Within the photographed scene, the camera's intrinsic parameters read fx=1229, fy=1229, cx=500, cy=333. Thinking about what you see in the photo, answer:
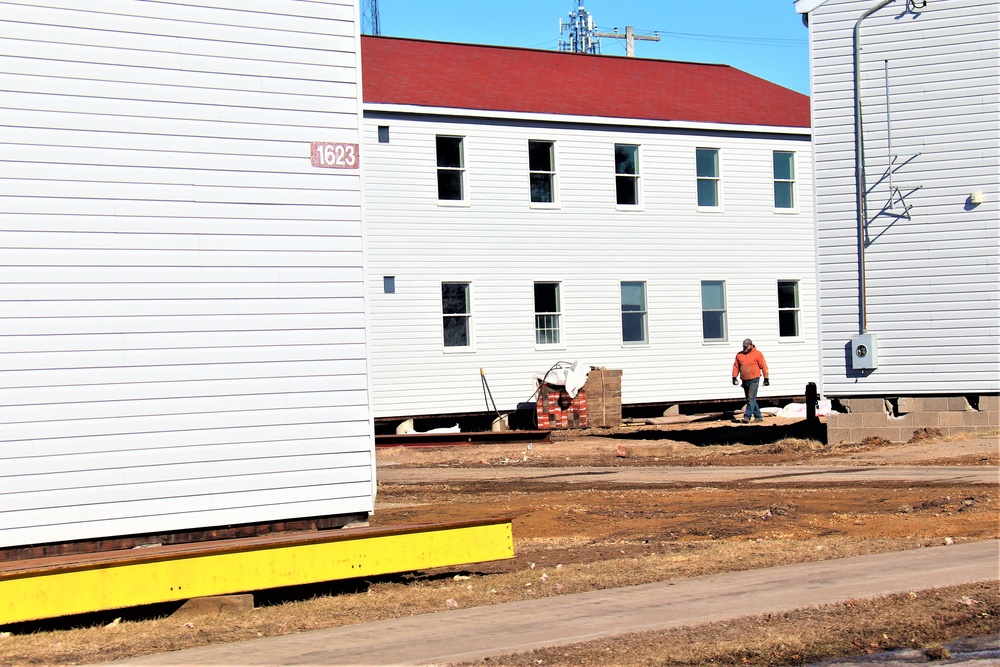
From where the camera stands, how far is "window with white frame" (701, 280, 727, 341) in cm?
3044

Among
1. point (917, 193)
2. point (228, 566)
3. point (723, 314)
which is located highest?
point (917, 193)

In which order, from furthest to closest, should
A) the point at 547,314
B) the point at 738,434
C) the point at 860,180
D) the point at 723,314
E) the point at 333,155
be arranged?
the point at 723,314, the point at 547,314, the point at 738,434, the point at 860,180, the point at 333,155

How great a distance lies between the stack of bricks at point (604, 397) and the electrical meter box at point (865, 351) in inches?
305

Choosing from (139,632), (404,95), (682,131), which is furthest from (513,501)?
(682,131)

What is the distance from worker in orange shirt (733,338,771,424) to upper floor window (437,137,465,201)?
23.8ft

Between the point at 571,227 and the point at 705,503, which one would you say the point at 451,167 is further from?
the point at 705,503

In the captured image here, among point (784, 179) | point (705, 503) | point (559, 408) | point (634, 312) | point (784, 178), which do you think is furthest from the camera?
point (784, 178)

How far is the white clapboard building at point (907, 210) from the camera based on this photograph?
20.2m

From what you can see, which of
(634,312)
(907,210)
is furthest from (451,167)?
(907,210)

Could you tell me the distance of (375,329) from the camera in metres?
26.3

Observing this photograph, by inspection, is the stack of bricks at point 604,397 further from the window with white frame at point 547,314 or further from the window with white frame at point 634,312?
the window with white frame at point 634,312

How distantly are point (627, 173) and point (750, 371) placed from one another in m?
5.73

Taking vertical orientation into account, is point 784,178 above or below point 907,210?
above

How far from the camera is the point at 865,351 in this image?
20703mm
